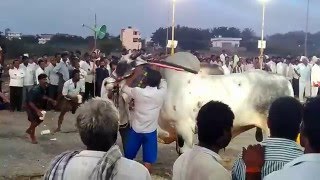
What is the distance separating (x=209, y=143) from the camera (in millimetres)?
3426

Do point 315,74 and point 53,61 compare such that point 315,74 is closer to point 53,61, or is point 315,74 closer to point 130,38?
point 130,38

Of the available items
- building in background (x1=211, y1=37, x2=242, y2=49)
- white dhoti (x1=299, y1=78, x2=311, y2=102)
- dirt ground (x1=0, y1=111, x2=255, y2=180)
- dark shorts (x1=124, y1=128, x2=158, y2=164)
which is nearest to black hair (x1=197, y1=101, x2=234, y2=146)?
dark shorts (x1=124, y1=128, x2=158, y2=164)

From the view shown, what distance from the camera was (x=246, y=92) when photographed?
31.0 feet

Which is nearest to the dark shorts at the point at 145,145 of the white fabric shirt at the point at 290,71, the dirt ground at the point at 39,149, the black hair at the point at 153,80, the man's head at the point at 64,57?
the black hair at the point at 153,80

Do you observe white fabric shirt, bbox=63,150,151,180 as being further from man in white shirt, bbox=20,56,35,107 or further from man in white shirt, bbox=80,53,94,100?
man in white shirt, bbox=80,53,94,100

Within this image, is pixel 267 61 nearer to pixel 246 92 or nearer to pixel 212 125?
pixel 246 92

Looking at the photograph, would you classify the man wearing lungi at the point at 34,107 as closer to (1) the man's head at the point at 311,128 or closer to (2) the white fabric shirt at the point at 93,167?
(2) the white fabric shirt at the point at 93,167

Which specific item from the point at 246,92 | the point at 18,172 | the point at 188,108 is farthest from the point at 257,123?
the point at 18,172

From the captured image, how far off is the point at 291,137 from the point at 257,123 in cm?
625

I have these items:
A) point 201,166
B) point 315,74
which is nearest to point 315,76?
point 315,74

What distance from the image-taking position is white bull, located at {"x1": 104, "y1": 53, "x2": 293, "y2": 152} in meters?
9.02

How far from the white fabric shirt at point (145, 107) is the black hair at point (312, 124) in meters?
5.08

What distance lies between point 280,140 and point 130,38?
21645 mm

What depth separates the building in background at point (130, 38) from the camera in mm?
23933
